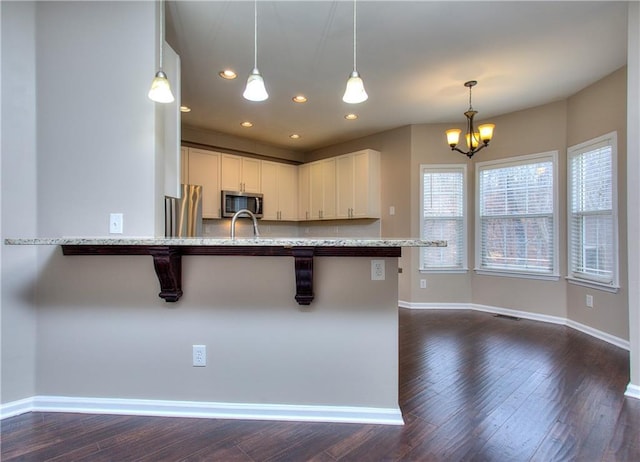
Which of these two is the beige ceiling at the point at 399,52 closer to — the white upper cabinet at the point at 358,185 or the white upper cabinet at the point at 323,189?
the white upper cabinet at the point at 358,185

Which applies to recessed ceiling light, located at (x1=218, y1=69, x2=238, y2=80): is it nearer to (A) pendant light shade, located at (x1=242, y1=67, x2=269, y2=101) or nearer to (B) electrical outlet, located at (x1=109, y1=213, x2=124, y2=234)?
(A) pendant light shade, located at (x1=242, y1=67, x2=269, y2=101)

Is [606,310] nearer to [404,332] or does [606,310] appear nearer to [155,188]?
[404,332]

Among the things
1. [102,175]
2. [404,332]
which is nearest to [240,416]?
[102,175]

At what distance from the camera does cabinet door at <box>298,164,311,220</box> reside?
18.6ft

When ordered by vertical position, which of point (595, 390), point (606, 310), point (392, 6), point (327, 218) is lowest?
point (595, 390)

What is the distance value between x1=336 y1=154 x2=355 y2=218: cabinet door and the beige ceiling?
1.07 meters

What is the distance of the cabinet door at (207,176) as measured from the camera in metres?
4.60

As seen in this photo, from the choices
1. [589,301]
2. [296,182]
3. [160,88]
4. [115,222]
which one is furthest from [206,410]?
[296,182]

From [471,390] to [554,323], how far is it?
2345 mm

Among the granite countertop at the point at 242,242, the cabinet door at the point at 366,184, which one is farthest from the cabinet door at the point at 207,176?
the granite countertop at the point at 242,242

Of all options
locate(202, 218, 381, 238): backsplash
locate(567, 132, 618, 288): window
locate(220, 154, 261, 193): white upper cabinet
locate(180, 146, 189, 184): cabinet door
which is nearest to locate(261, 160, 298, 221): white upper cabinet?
locate(220, 154, 261, 193): white upper cabinet

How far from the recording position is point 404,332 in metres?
3.50

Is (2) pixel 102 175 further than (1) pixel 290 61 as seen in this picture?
No

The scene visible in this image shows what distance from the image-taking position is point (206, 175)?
471 centimetres
